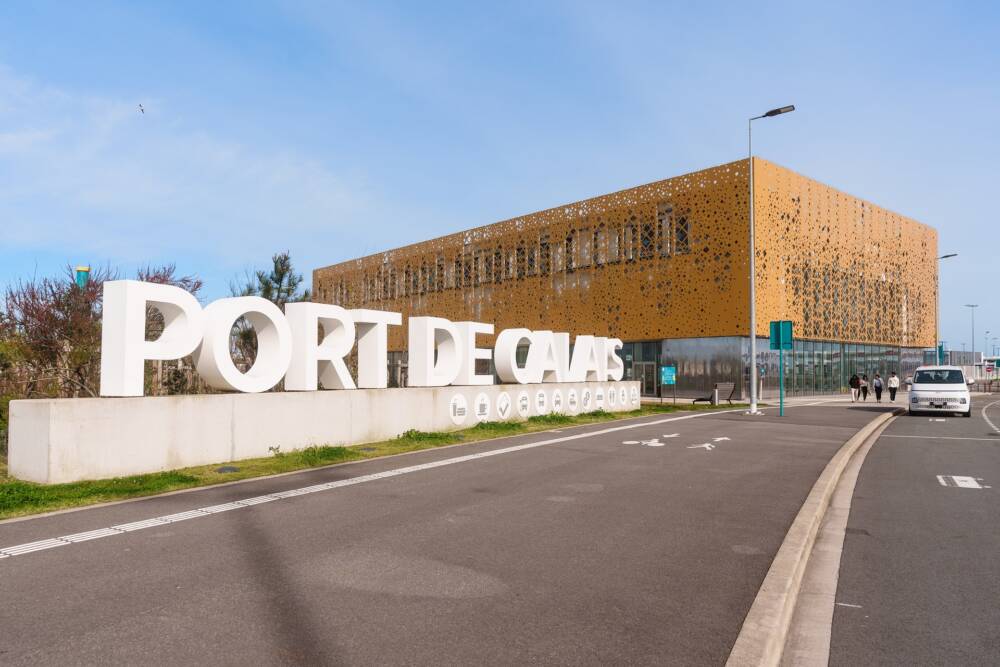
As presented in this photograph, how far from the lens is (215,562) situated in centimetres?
549

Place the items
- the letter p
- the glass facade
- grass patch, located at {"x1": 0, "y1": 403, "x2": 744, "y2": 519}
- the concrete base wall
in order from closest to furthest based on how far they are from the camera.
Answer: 1. grass patch, located at {"x1": 0, "y1": 403, "x2": 744, "y2": 519}
2. the concrete base wall
3. the letter p
4. the glass facade

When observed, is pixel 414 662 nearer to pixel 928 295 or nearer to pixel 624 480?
pixel 624 480

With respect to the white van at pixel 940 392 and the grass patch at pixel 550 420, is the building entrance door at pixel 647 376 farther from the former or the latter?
the grass patch at pixel 550 420

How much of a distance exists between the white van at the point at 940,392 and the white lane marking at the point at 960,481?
16238 mm

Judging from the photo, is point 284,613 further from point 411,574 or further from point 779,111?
point 779,111

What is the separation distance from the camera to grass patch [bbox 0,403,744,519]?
7.92m

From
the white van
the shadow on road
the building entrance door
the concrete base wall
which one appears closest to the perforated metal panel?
the building entrance door

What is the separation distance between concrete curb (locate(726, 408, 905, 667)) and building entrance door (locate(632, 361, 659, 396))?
36518mm

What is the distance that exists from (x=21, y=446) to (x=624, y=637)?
915 cm

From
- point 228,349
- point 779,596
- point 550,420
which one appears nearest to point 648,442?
point 550,420

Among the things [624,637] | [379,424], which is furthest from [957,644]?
[379,424]

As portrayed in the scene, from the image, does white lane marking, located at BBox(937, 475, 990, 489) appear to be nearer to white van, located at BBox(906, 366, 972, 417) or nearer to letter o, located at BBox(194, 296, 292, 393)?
letter o, located at BBox(194, 296, 292, 393)

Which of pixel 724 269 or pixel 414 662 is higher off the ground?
pixel 724 269

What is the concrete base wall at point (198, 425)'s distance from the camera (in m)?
9.12
